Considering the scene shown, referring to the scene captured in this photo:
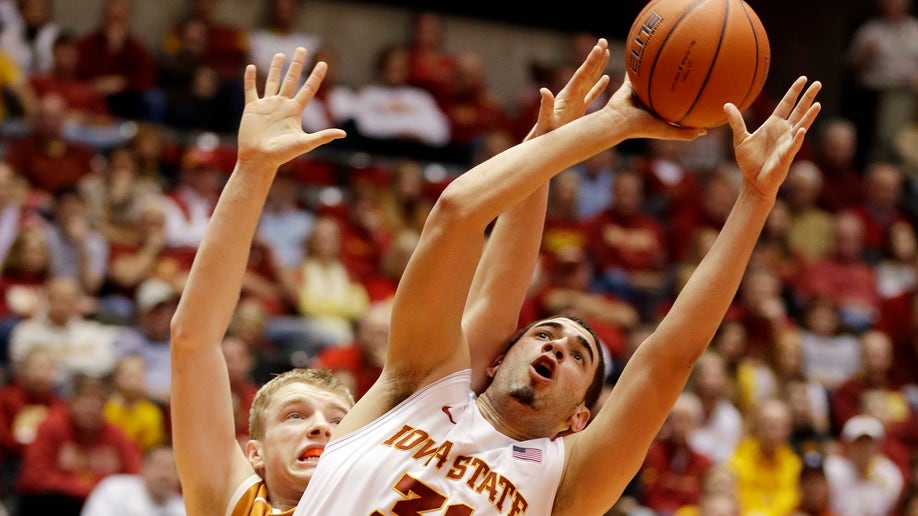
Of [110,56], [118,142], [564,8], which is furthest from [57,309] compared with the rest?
[564,8]

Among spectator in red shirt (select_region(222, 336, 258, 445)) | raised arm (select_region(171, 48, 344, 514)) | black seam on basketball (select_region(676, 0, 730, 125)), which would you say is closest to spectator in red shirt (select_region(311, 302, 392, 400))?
spectator in red shirt (select_region(222, 336, 258, 445))

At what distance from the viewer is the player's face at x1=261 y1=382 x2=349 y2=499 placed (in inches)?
145

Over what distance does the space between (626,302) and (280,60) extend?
23.7ft

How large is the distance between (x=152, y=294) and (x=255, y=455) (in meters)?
5.16

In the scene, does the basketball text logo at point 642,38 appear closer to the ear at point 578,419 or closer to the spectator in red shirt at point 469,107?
the ear at point 578,419

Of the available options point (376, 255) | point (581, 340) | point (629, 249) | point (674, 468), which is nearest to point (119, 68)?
point (376, 255)

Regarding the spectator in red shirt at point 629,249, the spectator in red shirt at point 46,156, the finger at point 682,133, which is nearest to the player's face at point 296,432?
the finger at point 682,133

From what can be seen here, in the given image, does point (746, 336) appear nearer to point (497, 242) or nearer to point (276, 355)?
point (276, 355)

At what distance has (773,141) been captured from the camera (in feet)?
11.2

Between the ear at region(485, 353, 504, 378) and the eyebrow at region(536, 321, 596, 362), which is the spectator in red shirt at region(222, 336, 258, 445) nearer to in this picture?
the ear at region(485, 353, 504, 378)

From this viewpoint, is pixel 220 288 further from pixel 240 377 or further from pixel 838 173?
pixel 838 173

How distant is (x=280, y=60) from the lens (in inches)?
141

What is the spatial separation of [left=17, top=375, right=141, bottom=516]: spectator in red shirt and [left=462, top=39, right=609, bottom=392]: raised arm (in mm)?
4189

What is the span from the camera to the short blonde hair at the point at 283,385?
3.87 meters
